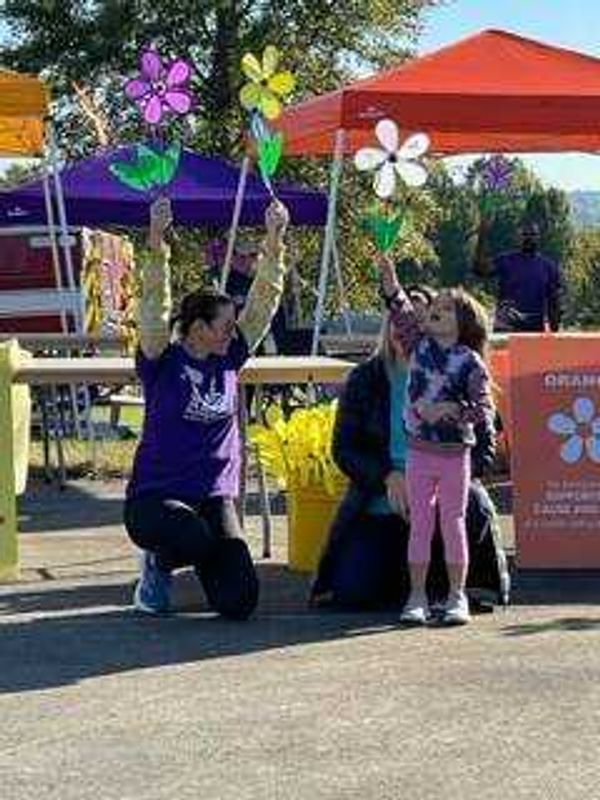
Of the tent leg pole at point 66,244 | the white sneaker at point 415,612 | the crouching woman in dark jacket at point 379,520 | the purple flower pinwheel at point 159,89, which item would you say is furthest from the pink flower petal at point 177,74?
the tent leg pole at point 66,244

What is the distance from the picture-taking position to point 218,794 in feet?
15.1

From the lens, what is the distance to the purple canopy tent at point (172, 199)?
16.4m

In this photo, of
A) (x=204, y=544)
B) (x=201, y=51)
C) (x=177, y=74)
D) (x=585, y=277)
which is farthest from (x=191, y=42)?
(x=585, y=277)

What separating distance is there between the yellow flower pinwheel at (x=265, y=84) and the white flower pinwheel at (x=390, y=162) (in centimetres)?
52

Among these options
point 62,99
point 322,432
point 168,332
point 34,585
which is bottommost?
point 34,585

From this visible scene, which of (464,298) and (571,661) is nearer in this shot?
(571,661)

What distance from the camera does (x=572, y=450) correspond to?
8172mm

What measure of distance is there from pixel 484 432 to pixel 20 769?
9.27 ft

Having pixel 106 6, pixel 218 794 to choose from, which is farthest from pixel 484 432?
pixel 106 6

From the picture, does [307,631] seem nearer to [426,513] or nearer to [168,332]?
[426,513]

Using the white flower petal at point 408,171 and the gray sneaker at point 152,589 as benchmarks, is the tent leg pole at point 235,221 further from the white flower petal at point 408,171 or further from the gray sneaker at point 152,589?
the gray sneaker at point 152,589

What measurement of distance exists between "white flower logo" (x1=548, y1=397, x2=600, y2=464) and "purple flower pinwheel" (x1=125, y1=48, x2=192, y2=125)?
2445 millimetres

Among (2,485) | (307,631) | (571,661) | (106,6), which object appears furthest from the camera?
(106,6)

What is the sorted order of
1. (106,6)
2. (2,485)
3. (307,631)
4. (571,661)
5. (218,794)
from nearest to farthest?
(218,794) → (571,661) → (307,631) → (2,485) → (106,6)
